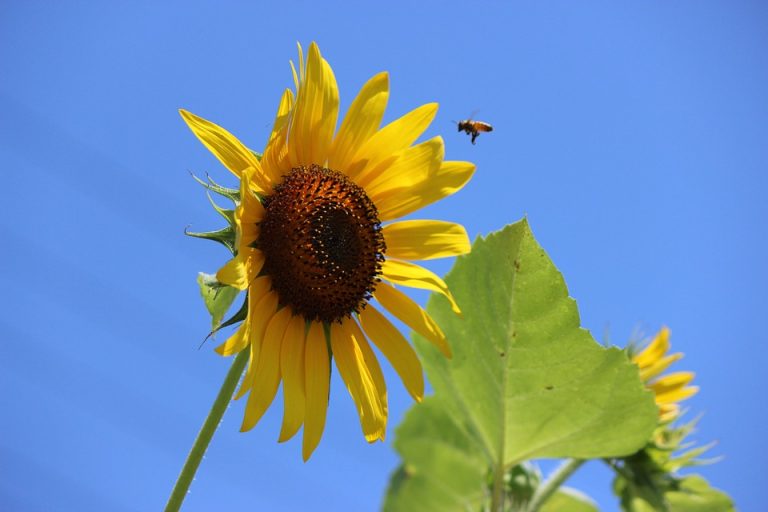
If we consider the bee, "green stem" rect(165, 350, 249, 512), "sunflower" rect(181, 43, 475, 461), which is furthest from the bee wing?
"green stem" rect(165, 350, 249, 512)

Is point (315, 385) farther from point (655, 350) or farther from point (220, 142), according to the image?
point (655, 350)

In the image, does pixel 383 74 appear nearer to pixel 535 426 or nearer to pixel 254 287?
pixel 254 287

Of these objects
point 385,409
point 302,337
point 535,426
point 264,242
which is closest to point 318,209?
point 264,242

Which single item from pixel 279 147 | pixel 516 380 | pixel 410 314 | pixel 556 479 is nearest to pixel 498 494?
pixel 516 380

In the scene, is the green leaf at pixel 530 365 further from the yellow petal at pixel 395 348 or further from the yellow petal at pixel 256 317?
the yellow petal at pixel 256 317

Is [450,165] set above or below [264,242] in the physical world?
above

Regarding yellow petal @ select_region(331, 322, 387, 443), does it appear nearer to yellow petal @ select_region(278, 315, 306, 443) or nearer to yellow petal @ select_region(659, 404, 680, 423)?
yellow petal @ select_region(278, 315, 306, 443)
